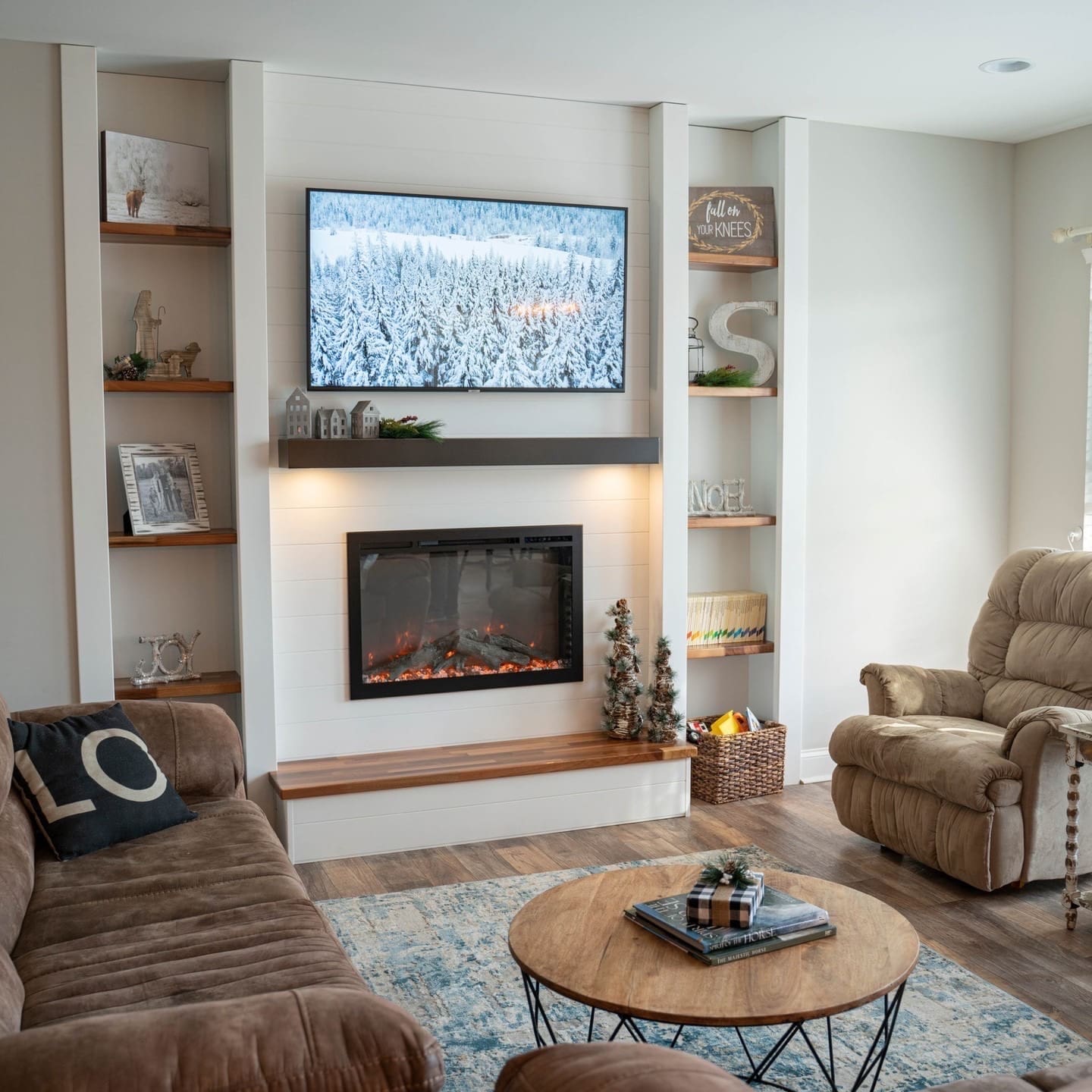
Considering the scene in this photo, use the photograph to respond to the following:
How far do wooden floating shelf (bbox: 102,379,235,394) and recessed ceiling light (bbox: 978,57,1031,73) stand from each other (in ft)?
9.84

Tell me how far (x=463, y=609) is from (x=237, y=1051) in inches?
129

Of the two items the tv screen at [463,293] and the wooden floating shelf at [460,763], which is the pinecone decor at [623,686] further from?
the tv screen at [463,293]

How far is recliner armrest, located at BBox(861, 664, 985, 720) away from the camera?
14.4ft

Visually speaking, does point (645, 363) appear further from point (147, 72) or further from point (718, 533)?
point (147, 72)

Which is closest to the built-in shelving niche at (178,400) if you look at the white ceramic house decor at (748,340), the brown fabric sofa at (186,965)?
the brown fabric sofa at (186,965)

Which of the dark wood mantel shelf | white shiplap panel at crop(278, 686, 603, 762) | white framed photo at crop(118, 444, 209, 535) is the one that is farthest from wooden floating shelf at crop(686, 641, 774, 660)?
white framed photo at crop(118, 444, 209, 535)

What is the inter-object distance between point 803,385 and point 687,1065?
3.99 metres

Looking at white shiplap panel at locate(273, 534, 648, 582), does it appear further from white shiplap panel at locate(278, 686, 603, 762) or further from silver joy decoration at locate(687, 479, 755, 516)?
silver joy decoration at locate(687, 479, 755, 516)

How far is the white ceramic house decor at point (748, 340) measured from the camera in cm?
502

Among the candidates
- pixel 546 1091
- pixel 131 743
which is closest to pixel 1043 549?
pixel 131 743

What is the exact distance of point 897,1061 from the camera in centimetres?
275

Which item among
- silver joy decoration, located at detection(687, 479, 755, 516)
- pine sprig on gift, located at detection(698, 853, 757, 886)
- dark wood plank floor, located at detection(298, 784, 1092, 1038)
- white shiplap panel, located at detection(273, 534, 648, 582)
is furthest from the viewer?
silver joy decoration, located at detection(687, 479, 755, 516)

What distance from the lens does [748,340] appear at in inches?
199

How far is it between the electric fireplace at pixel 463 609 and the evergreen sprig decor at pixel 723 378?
0.84 meters
